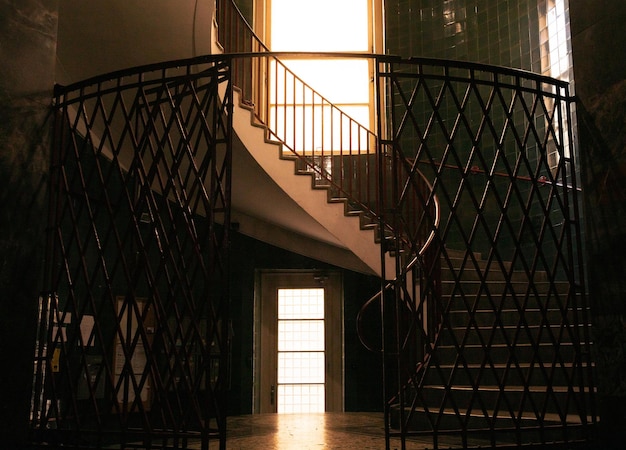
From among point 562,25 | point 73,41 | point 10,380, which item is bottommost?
point 10,380

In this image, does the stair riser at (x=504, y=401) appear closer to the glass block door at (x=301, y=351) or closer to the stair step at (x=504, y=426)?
the stair step at (x=504, y=426)

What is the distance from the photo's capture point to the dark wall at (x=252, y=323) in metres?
7.32

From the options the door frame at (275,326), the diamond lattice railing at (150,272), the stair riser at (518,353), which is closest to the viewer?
the diamond lattice railing at (150,272)

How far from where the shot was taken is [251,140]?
588cm

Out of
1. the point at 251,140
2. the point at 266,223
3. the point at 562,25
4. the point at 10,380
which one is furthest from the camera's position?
the point at 266,223

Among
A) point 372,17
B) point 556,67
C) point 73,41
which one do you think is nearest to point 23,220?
point 73,41

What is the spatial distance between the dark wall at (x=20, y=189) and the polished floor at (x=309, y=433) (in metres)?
1.20

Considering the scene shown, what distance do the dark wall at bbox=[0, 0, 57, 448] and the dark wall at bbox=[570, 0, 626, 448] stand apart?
8.95 feet

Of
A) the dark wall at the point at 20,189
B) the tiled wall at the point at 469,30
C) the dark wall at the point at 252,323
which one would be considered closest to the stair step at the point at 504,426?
the dark wall at the point at 20,189

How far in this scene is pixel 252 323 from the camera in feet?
24.5

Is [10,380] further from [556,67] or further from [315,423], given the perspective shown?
[556,67]

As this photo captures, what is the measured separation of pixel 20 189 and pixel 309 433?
2.44 metres

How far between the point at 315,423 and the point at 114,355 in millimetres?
1806

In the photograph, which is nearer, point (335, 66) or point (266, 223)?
point (266, 223)
